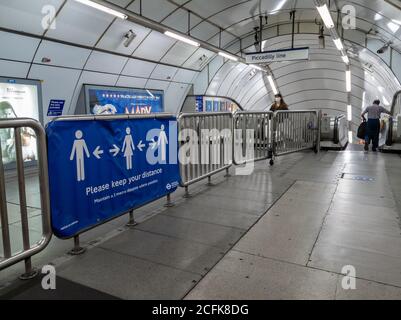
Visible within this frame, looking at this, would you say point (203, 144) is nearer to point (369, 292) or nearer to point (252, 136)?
point (252, 136)

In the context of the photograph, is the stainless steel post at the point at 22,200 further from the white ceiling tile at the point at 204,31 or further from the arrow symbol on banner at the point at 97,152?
the white ceiling tile at the point at 204,31

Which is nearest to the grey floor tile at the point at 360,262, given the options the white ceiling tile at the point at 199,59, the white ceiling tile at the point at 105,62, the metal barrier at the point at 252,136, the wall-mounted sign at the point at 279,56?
the metal barrier at the point at 252,136

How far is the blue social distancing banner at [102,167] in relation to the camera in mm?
2525

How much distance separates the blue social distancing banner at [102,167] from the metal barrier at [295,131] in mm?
3634

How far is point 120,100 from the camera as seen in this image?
10.7m

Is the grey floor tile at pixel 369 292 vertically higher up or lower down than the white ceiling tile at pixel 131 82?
lower down

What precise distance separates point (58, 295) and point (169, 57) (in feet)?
36.4

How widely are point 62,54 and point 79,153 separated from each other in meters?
6.84

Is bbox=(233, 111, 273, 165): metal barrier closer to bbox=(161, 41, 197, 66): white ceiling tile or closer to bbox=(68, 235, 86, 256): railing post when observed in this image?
bbox=(68, 235, 86, 256): railing post

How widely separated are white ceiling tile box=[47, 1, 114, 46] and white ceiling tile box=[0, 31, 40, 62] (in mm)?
523

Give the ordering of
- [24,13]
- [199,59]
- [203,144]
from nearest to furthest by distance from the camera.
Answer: [203,144] < [24,13] < [199,59]

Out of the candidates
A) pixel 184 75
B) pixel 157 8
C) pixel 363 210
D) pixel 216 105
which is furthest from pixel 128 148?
pixel 216 105

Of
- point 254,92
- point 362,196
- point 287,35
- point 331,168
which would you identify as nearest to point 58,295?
point 362,196

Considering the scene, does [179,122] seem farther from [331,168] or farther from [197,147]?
[331,168]
